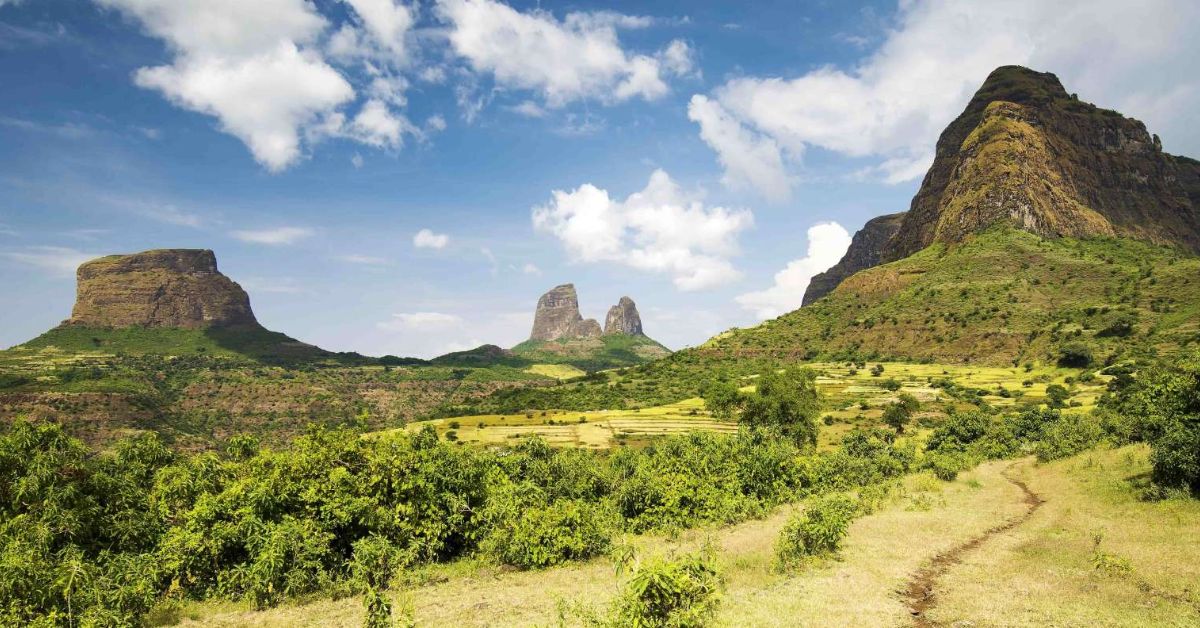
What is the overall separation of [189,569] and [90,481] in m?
6.32

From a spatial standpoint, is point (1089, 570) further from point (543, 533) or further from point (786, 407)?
point (786, 407)

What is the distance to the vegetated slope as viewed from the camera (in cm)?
12231

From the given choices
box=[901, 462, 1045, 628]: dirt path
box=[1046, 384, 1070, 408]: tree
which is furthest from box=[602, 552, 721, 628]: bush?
box=[1046, 384, 1070, 408]: tree

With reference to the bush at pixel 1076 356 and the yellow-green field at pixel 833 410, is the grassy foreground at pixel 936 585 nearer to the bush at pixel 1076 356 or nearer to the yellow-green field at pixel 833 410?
the yellow-green field at pixel 833 410

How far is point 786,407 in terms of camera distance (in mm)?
66000

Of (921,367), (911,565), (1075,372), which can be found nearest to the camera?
(911,565)

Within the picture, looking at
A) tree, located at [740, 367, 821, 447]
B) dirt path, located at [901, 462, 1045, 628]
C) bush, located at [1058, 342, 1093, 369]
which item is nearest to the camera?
dirt path, located at [901, 462, 1045, 628]

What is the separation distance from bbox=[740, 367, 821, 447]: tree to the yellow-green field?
420 inches

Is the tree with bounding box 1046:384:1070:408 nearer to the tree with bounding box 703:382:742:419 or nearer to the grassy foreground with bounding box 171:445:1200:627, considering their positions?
the tree with bounding box 703:382:742:419

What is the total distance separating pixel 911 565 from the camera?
20531 mm

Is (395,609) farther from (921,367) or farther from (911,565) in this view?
(921,367)

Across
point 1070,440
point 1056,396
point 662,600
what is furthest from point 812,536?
point 1056,396

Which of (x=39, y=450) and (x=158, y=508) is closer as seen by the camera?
(x=39, y=450)

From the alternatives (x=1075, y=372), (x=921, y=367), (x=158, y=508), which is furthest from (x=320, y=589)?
(x=921, y=367)
